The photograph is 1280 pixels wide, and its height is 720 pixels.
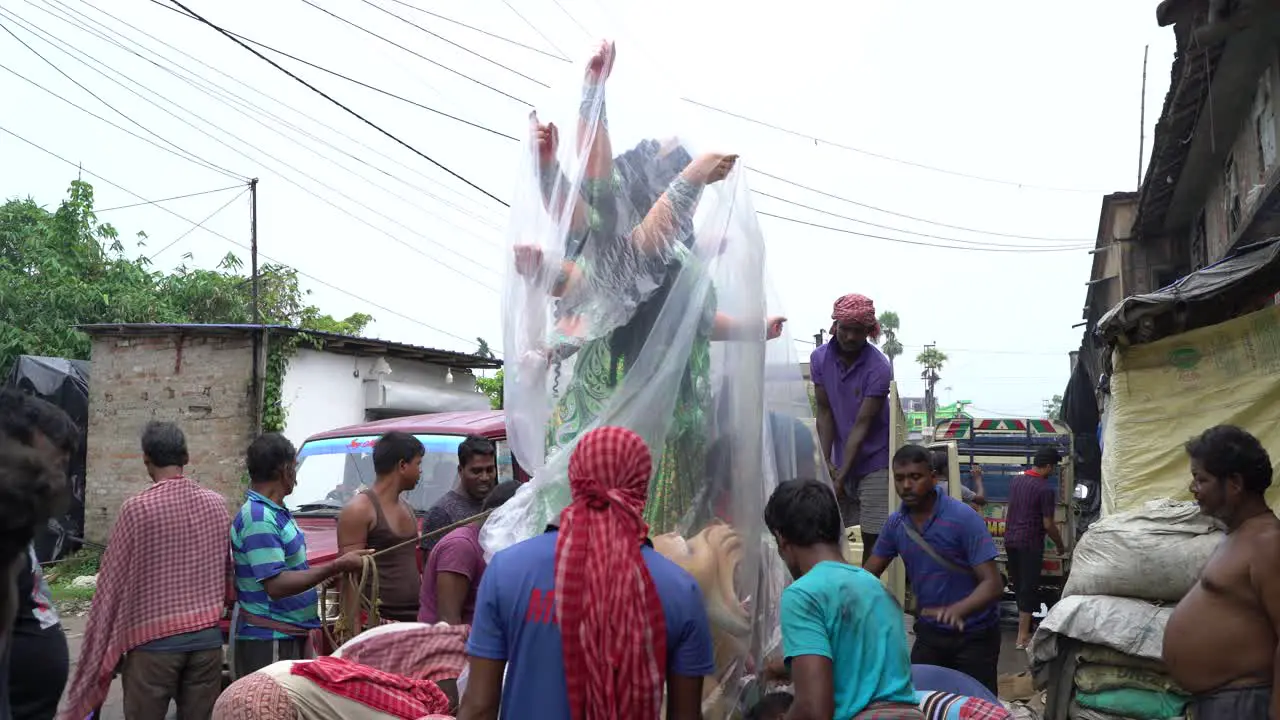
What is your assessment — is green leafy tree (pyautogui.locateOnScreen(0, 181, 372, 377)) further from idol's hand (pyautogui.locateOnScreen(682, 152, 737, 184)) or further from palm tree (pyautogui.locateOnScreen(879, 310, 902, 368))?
palm tree (pyautogui.locateOnScreen(879, 310, 902, 368))

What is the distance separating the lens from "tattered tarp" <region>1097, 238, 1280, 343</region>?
4.93m

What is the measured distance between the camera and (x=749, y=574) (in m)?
3.47

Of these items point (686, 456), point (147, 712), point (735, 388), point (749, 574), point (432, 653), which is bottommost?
point (147, 712)

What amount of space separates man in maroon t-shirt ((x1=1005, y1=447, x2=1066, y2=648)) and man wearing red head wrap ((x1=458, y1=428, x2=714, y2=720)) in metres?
7.91

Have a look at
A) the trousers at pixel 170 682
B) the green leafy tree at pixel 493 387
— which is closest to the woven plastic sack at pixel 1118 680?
the trousers at pixel 170 682

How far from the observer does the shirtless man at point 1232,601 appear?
3242 millimetres

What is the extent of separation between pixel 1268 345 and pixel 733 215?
3.15 metres

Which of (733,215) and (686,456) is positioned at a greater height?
(733,215)

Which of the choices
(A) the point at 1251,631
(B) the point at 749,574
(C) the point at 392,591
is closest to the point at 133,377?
(C) the point at 392,591

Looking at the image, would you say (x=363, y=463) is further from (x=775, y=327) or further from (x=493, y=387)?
(x=493, y=387)

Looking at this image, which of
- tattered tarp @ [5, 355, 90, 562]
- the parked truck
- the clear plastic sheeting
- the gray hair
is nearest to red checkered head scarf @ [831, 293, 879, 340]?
the clear plastic sheeting

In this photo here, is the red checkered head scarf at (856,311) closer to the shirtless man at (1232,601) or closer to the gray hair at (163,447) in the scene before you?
the shirtless man at (1232,601)

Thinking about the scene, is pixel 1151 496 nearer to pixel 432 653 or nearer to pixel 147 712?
pixel 432 653

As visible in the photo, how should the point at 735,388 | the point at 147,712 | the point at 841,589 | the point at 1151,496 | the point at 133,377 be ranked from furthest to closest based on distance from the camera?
the point at 133,377, the point at 1151,496, the point at 147,712, the point at 735,388, the point at 841,589
